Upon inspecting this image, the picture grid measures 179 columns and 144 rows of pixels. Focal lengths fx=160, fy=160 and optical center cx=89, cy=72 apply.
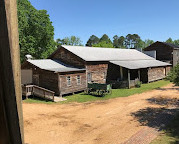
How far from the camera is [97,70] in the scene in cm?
2412

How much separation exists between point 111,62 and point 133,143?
18.8 metres

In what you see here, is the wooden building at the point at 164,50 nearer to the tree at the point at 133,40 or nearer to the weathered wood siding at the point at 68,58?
the weathered wood siding at the point at 68,58

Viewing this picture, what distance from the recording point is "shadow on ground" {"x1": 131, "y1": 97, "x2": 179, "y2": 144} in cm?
905

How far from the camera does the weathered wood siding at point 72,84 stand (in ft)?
63.1

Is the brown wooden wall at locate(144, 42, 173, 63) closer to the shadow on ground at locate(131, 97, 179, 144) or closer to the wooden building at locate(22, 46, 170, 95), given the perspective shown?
the wooden building at locate(22, 46, 170, 95)

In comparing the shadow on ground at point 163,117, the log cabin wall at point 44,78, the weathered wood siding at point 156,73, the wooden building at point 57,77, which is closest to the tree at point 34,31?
the wooden building at point 57,77

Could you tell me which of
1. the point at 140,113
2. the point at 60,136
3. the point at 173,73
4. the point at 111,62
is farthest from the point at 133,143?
the point at 111,62

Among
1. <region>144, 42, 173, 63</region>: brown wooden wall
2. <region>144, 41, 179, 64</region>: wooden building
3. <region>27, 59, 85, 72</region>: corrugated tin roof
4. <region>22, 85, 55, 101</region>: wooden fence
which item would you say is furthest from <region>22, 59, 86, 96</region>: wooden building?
<region>144, 42, 173, 63</region>: brown wooden wall

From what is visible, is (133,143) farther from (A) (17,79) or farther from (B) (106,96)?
(B) (106,96)

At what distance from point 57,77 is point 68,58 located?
6.09 m

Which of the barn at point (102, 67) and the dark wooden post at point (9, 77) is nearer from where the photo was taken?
the dark wooden post at point (9, 77)

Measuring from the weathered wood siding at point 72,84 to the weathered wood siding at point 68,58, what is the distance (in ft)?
6.06

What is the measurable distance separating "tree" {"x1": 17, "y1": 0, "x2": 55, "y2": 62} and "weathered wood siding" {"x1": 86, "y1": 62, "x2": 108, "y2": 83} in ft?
54.9

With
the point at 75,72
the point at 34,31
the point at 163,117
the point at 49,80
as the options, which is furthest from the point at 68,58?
the point at 163,117
